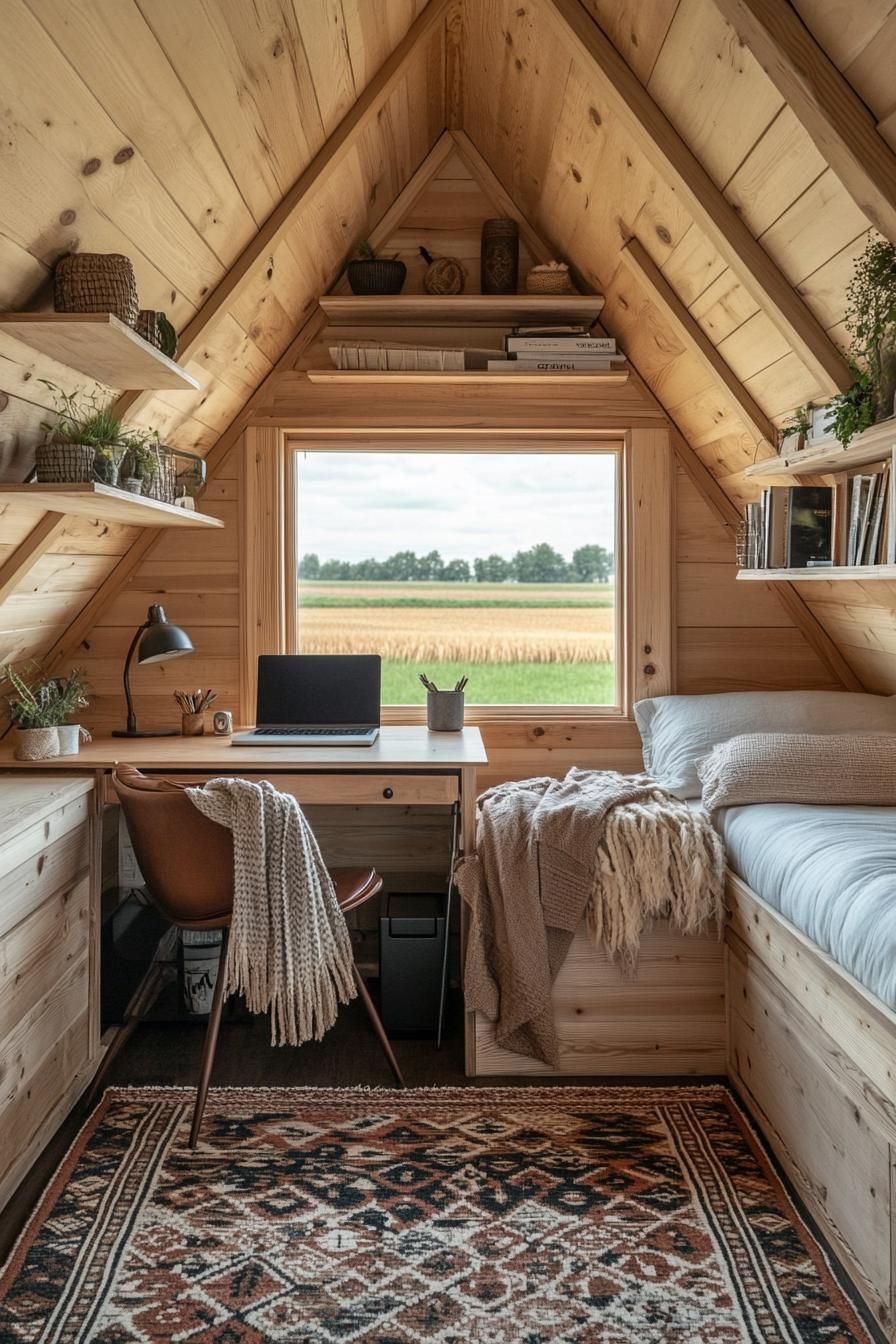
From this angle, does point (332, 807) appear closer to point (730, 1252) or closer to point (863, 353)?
point (730, 1252)

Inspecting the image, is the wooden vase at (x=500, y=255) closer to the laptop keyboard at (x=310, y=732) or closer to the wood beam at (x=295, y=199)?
the wood beam at (x=295, y=199)

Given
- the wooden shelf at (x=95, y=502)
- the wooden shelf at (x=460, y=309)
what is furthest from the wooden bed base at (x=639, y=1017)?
the wooden shelf at (x=460, y=309)

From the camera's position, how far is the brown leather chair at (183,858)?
2.41 metres

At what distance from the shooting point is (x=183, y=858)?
2461mm

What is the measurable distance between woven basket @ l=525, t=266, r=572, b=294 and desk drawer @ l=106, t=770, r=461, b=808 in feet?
5.29

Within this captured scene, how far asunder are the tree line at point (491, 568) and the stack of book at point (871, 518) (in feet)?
4.31

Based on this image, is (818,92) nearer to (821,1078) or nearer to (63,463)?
(63,463)

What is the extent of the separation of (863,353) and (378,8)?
134cm

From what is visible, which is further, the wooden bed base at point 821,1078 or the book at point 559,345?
the book at point 559,345

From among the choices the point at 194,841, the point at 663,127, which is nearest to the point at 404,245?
the point at 663,127

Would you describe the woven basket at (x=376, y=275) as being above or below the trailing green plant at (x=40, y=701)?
above

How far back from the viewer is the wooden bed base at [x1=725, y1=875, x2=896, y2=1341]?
1.76 m

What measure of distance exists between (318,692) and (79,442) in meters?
1.24

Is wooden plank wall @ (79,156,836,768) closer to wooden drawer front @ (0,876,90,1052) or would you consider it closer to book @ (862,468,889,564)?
wooden drawer front @ (0,876,90,1052)
